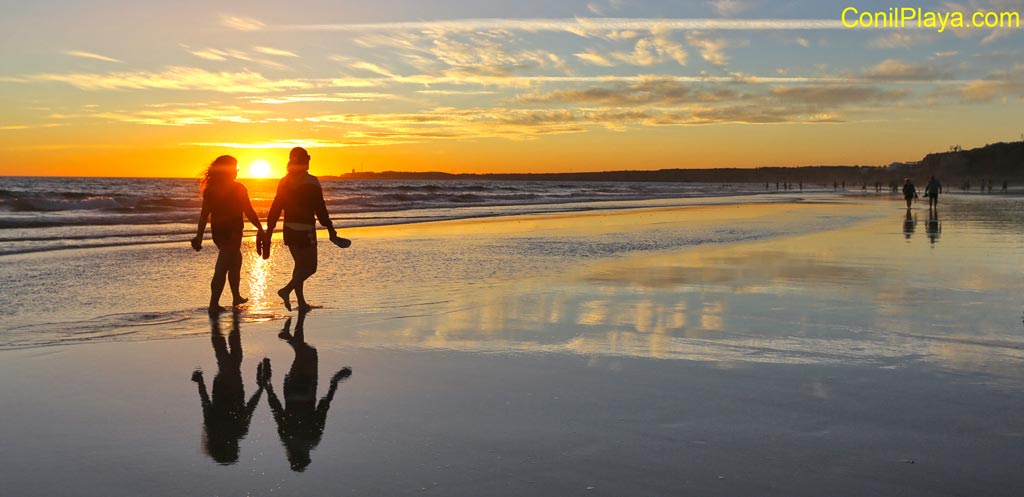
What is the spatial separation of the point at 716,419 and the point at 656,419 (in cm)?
34

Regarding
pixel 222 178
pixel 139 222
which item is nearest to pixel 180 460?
pixel 222 178

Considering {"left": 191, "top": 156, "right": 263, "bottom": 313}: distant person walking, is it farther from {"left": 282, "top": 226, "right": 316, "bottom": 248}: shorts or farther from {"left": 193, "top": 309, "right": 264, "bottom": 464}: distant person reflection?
{"left": 193, "top": 309, "right": 264, "bottom": 464}: distant person reflection

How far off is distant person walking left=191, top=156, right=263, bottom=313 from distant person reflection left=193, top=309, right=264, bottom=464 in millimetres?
2302

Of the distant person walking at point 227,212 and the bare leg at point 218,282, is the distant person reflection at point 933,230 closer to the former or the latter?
the distant person walking at point 227,212

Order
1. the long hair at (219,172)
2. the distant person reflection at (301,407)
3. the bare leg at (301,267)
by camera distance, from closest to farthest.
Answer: the distant person reflection at (301,407) → the bare leg at (301,267) → the long hair at (219,172)

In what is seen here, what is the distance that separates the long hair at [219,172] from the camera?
9125mm

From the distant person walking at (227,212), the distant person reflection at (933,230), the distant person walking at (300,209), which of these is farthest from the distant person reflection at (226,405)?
the distant person reflection at (933,230)

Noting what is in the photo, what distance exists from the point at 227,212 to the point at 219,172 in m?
0.50

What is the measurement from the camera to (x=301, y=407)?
4836 mm

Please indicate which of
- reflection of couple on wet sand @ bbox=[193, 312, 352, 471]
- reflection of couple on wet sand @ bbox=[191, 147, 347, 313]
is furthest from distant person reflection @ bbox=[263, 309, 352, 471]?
reflection of couple on wet sand @ bbox=[191, 147, 347, 313]

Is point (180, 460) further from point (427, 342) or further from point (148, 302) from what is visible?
point (148, 302)

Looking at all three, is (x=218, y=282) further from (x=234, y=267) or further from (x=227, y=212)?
(x=227, y=212)

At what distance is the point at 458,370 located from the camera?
5742 millimetres

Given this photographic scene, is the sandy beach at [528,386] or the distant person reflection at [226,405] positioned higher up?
the sandy beach at [528,386]
